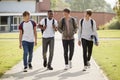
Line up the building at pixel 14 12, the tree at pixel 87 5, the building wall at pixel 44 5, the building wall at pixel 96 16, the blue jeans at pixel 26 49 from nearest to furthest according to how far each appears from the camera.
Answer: the blue jeans at pixel 26 49 < the building at pixel 14 12 < the building wall at pixel 96 16 < the building wall at pixel 44 5 < the tree at pixel 87 5

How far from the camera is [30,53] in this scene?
12516 millimetres

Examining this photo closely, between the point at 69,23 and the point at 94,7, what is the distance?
12752 cm

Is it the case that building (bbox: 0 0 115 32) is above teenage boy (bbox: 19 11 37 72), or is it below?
below

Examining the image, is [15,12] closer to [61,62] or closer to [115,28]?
[115,28]

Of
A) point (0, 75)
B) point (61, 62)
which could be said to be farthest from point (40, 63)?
point (0, 75)

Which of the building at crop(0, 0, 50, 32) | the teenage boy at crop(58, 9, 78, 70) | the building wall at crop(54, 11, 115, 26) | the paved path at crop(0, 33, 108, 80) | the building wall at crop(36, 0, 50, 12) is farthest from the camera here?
the building wall at crop(36, 0, 50, 12)

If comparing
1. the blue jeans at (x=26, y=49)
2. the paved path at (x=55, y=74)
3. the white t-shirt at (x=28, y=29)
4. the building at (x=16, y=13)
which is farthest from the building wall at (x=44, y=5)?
the white t-shirt at (x=28, y=29)

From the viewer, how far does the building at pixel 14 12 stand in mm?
63406

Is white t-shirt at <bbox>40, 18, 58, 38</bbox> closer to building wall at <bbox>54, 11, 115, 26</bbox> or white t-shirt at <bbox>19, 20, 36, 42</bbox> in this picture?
white t-shirt at <bbox>19, 20, 36, 42</bbox>

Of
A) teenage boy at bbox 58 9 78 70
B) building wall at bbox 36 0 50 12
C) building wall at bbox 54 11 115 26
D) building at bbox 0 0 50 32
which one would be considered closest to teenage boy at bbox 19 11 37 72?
teenage boy at bbox 58 9 78 70

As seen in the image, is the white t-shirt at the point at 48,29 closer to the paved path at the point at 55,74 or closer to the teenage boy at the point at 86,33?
the teenage boy at the point at 86,33

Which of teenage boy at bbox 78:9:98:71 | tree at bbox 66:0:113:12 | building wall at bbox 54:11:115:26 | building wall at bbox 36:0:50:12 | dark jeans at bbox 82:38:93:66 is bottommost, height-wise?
tree at bbox 66:0:113:12

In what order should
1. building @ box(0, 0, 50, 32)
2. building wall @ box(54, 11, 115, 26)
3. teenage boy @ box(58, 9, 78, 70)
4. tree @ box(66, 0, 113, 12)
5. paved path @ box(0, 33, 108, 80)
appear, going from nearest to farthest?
paved path @ box(0, 33, 108, 80) → teenage boy @ box(58, 9, 78, 70) → building @ box(0, 0, 50, 32) → building wall @ box(54, 11, 115, 26) → tree @ box(66, 0, 113, 12)

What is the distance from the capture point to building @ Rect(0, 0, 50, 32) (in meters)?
63.4
